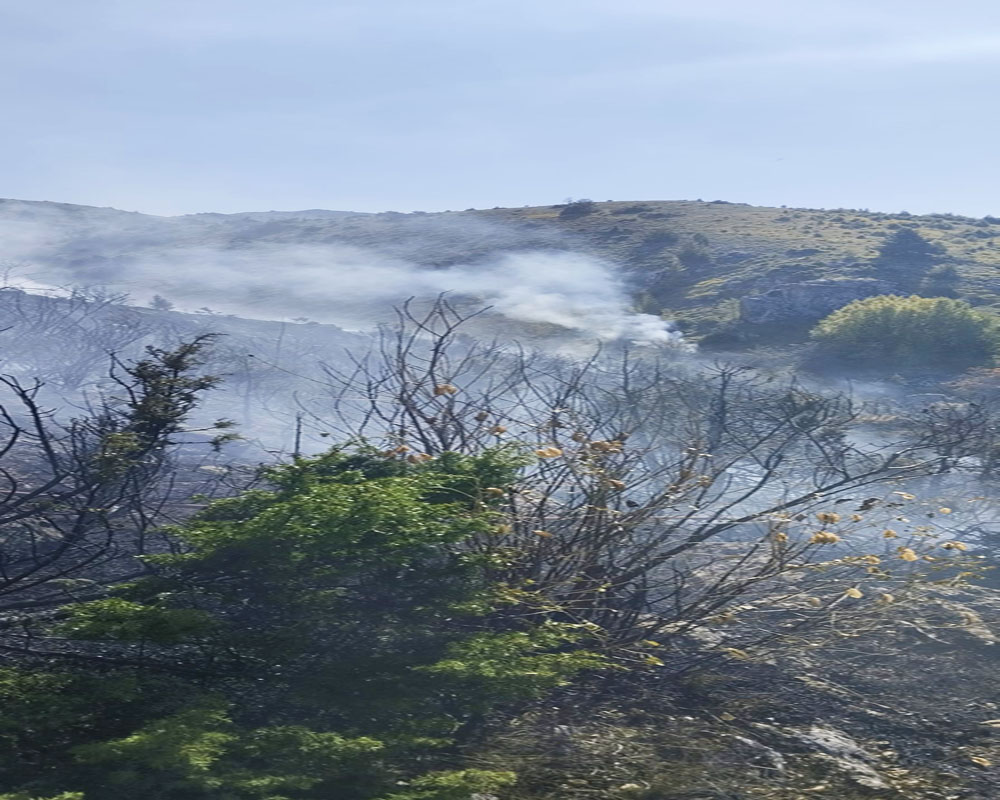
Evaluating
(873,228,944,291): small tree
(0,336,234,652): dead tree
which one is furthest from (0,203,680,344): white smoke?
(0,336,234,652): dead tree

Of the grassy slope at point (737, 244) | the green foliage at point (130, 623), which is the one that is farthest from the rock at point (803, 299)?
the green foliage at point (130, 623)

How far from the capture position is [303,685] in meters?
5.59

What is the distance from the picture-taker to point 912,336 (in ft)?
61.8

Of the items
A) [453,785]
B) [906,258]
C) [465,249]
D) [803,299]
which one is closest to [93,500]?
[453,785]

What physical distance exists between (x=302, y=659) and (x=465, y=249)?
27930 mm

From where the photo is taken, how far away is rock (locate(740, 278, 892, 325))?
22.3 m

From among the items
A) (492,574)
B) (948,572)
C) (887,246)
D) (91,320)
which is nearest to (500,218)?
(887,246)

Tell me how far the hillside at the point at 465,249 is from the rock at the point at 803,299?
0.57 m

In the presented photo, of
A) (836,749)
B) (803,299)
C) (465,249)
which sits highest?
(465,249)

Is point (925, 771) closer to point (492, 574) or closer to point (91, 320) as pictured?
point (492, 574)

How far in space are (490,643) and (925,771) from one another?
246cm

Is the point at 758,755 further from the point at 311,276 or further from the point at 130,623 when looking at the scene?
the point at 311,276

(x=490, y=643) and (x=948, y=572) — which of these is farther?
(x=948, y=572)

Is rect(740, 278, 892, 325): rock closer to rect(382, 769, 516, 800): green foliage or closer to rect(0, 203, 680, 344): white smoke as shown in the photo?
rect(0, 203, 680, 344): white smoke
